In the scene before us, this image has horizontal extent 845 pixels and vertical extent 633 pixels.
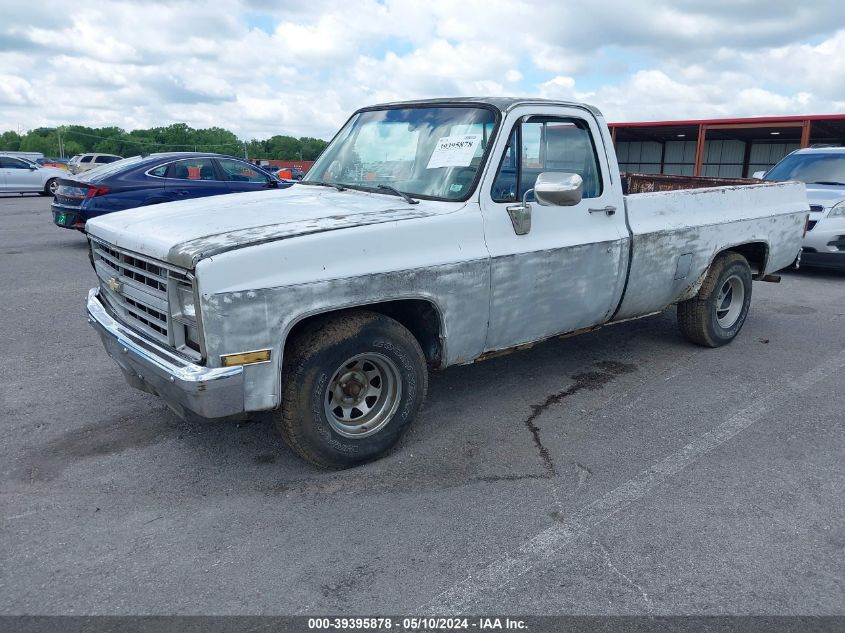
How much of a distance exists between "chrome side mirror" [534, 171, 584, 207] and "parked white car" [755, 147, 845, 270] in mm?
6162

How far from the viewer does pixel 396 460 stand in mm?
3922

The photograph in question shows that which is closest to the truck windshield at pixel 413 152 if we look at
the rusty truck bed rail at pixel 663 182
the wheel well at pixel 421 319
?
the wheel well at pixel 421 319

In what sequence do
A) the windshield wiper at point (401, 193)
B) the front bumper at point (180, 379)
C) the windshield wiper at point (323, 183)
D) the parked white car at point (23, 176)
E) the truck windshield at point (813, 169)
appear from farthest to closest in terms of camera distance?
the parked white car at point (23, 176)
the truck windshield at point (813, 169)
the windshield wiper at point (323, 183)
the windshield wiper at point (401, 193)
the front bumper at point (180, 379)

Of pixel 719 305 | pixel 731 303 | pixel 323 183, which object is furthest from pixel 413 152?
pixel 731 303

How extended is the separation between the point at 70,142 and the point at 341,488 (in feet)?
406

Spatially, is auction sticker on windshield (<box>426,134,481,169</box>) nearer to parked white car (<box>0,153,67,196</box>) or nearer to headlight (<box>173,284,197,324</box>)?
headlight (<box>173,284,197,324</box>)

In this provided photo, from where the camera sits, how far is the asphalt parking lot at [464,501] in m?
2.77

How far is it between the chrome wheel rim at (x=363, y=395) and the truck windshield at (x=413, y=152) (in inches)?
43.4

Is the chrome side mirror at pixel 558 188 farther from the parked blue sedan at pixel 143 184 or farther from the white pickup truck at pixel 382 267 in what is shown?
the parked blue sedan at pixel 143 184

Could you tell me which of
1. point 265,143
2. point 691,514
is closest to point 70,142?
point 265,143

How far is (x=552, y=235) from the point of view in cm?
440

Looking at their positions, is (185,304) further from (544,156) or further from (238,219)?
(544,156)

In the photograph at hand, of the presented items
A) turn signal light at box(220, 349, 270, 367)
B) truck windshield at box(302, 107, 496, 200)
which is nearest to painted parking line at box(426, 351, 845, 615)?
turn signal light at box(220, 349, 270, 367)

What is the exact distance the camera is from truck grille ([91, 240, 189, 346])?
339 centimetres
